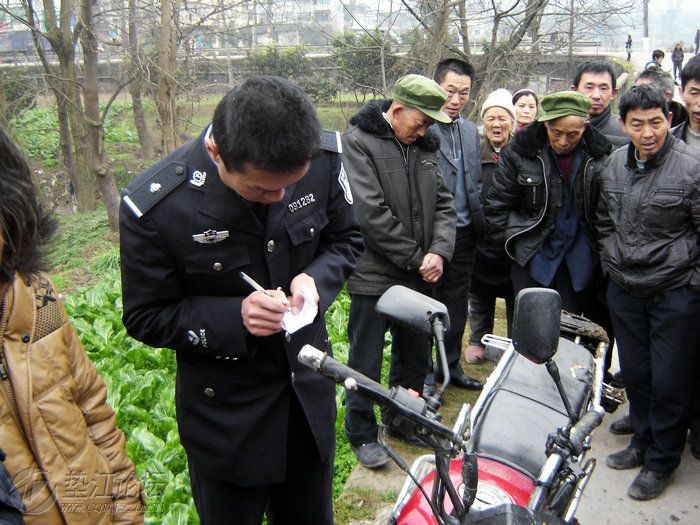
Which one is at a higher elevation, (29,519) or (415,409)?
(415,409)

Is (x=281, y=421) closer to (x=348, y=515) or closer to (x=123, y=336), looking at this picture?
(x=348, y=515)

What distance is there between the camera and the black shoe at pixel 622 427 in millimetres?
3818

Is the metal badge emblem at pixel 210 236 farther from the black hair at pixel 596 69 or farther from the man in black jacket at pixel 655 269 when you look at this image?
the black hair at pixel 596 69

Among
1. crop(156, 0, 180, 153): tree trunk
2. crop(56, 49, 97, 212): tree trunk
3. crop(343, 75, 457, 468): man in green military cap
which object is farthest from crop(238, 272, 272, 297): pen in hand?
crop(56, 49, 97, 212): tree trunk

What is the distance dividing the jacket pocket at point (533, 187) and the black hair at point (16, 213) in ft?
9.43

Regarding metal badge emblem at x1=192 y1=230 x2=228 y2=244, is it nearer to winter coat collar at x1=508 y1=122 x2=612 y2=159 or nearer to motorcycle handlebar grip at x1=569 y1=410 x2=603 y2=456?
motorcycle handlebar grip at x1=569 y1=410 x2=603 y2=456

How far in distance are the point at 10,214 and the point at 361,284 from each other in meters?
2.17

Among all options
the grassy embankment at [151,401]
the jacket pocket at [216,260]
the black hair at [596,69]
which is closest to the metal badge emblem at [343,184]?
the jacket pocket at [216,260]

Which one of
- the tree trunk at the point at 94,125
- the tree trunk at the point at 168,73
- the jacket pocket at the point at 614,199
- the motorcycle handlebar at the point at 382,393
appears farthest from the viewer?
the tree trunk at the point at 94,125

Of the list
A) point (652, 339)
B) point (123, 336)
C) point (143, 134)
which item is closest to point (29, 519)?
point (652, 339)

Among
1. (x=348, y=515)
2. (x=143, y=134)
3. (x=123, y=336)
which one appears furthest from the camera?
(x=143, y=134)

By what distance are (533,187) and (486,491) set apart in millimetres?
2225

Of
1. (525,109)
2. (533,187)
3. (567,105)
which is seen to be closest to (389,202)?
(533,187)

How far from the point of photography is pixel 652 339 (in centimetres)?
322
